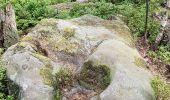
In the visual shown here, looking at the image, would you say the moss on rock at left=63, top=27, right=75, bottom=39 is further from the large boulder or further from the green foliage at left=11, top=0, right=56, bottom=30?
the green foliage at left=11, top=0, right=56, bottom=30

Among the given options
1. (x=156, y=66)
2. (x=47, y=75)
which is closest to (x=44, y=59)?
(x=47, y=75)

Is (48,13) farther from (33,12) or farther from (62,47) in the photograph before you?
(62,47)

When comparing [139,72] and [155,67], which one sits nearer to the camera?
[139,72]

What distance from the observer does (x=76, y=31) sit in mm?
10977

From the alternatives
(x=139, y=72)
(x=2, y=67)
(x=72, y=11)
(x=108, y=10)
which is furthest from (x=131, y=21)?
(x=2, y=67)

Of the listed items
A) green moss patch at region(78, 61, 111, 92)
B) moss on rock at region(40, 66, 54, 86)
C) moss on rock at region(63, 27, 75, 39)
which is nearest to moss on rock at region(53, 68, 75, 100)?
moss on rock at region(40, 66, 54, 86)

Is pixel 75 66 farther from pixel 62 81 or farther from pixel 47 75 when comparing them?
pixel 47 75

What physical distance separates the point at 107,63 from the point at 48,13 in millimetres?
6558

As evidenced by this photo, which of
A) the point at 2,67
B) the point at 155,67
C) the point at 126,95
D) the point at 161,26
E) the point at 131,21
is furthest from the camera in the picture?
the point at 131,21

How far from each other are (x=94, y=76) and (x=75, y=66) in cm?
121

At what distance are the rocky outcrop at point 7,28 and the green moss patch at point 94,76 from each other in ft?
12.9

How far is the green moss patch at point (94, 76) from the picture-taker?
8680 millimetres

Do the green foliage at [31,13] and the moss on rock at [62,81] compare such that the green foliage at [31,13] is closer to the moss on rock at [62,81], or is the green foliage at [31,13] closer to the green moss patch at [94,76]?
the moss on rock at [62,81]

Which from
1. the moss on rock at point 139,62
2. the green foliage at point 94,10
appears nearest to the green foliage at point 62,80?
the moss on rock at point 139,62
